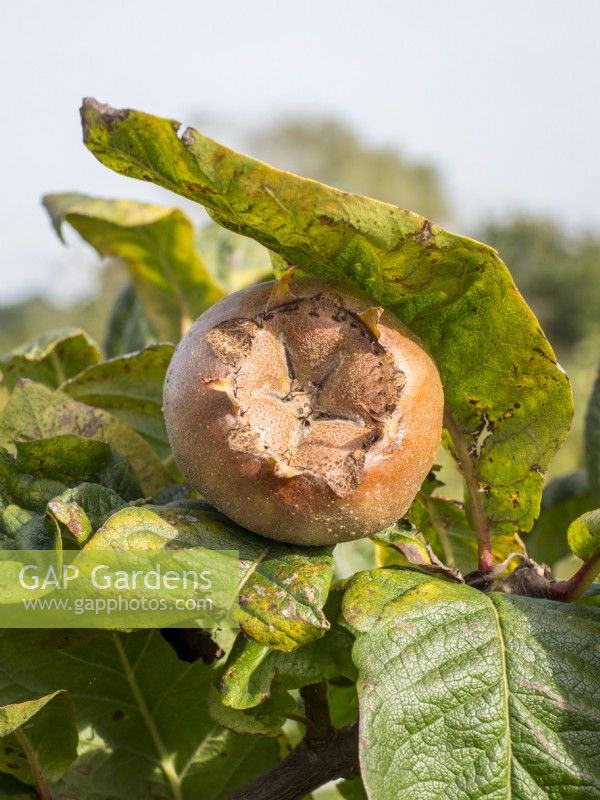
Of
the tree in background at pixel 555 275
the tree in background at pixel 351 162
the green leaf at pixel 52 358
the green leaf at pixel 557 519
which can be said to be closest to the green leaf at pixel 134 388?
the green leaf at pixel 52 358

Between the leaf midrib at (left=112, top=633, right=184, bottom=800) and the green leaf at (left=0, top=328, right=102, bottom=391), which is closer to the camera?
the leaf midrib at (left=112, top=633, right=184, bottom=800)

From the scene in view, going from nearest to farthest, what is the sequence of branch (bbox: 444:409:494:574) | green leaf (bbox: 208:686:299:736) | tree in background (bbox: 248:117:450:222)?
green leaf (bbox: 208:686:299:736) < branch (bbox: 444:409:494:574) < tree in background (bbox: 248:117:450:222)

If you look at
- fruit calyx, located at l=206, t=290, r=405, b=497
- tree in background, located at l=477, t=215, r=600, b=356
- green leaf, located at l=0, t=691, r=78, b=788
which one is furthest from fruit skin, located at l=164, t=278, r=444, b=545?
tree in background, located at l=477, t=215, r=600, b=356

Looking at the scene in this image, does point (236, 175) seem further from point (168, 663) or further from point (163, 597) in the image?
point (168, 663)

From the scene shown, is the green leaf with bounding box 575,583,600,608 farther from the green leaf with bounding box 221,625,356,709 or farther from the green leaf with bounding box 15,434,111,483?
the green leaf with bounding box 15,434,111,483

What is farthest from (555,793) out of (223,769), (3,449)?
(3,449)

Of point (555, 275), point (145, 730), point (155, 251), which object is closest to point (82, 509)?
point (145, 730)
